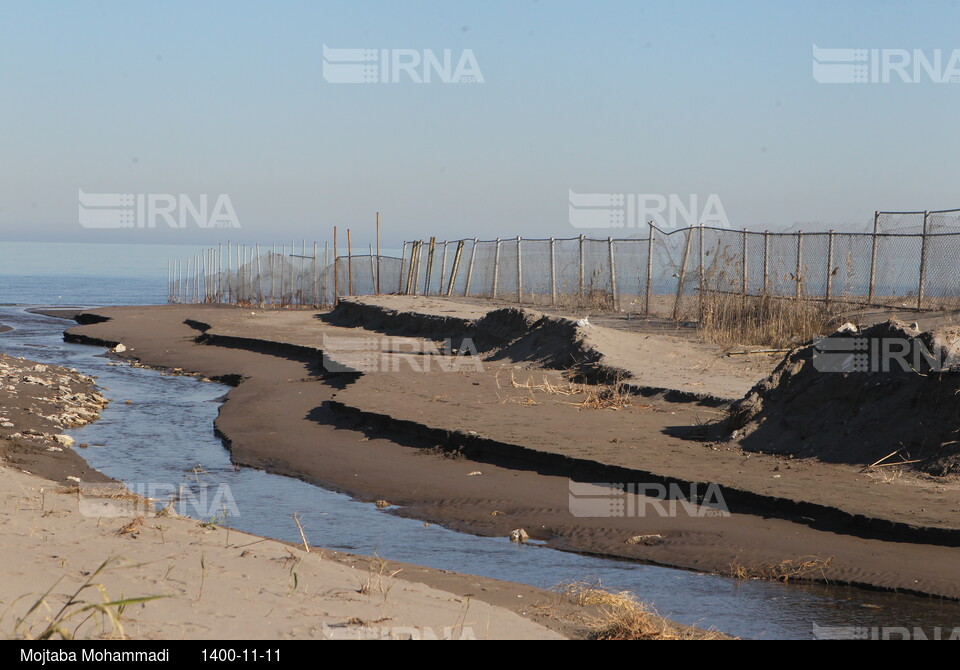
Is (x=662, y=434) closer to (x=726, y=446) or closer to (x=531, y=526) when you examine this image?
(x=726, y=446)

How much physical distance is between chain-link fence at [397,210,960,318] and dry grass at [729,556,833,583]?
34.8 feet

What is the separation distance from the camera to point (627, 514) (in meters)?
7.98

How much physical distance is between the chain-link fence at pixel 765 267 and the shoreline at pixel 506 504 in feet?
28.8

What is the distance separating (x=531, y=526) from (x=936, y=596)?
307cm

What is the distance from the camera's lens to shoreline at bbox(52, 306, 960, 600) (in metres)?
6.67

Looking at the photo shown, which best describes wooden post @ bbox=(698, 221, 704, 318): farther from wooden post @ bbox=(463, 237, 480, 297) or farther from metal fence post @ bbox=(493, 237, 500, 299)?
wooden post @ bbox=(463, 237, 480, 297)

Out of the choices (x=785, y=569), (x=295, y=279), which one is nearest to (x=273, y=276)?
(x=295, y=279)

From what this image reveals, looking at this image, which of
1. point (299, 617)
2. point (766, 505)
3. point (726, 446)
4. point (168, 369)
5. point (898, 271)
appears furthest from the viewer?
point (168, 369)

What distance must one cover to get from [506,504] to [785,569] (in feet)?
8.80

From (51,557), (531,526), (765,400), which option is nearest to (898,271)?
(765,400)

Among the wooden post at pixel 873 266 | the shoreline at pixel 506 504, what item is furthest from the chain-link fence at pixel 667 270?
the shoreline at pixel 506 504

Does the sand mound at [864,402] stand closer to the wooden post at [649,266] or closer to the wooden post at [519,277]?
the wooden post at [649,266]

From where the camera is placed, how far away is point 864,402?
9.48 m

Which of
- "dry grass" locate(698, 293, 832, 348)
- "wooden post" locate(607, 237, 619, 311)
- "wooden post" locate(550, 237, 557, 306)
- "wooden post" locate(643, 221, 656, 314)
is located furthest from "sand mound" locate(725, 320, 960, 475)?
"wooden post" locate(550, 237, 557, 306)
